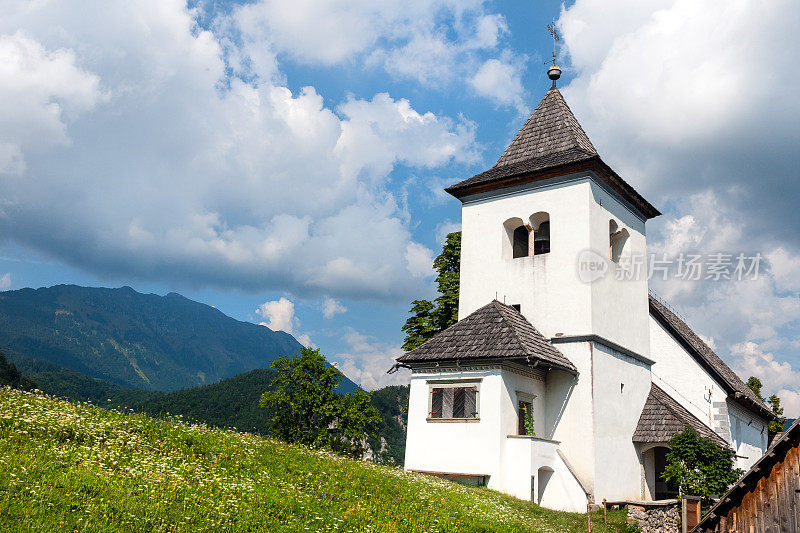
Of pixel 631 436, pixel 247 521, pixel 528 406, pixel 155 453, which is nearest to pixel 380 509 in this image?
pixel 247 521

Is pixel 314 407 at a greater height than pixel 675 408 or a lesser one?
lesser

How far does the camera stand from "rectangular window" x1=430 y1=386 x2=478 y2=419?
21.3 meters

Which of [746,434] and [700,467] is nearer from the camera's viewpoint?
[700,467]

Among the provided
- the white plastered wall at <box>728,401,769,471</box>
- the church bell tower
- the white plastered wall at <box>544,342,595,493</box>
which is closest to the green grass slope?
the white plastered wall at <box>544,342,595,493</box>

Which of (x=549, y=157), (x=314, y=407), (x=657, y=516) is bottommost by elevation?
(x=657, y=516)

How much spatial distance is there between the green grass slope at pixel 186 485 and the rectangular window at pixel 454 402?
4.16m

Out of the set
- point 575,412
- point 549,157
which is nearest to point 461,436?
point 575,412

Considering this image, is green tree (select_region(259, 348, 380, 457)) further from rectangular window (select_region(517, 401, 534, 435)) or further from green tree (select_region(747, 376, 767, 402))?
green tree (select_region(747, 376, 767, 402))

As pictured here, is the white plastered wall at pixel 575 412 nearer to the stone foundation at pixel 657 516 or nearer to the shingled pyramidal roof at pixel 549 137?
the stone foundation at pixel 657 516

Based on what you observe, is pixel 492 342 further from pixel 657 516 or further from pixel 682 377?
pixel 682 377

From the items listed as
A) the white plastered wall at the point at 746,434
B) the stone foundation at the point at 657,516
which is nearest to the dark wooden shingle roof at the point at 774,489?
the stone foundation at the point at 657,516

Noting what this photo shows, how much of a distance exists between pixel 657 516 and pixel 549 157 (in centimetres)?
1405

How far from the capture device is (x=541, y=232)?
2655 cm

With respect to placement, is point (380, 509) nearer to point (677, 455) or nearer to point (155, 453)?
point (155, 453)
